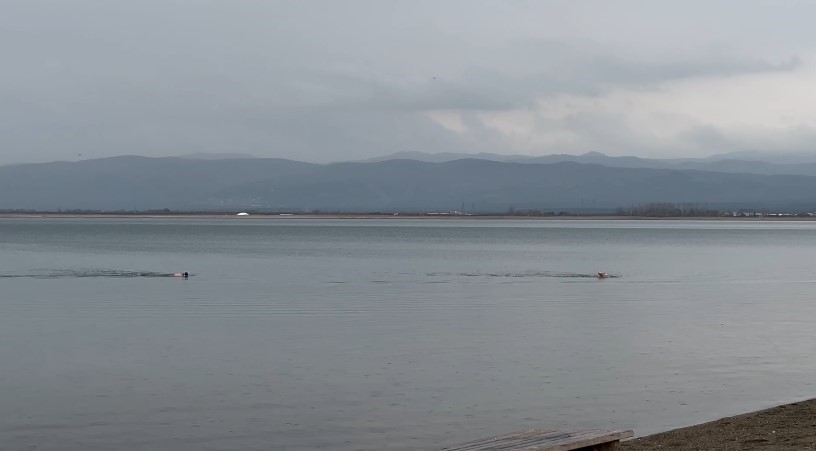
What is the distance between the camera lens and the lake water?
16156 mm

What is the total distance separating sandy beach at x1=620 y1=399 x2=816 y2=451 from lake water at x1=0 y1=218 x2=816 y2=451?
94 cm

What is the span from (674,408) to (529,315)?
47.9 ft

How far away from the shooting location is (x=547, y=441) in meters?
10.9

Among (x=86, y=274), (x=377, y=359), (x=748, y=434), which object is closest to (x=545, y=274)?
(x=86, y=274)

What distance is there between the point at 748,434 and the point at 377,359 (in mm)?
9568

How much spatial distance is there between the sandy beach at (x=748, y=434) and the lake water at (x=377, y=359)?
94cm

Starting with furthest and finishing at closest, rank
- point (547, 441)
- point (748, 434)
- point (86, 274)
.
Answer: point (86, 274) → point (748, 434) → point (547, 441)

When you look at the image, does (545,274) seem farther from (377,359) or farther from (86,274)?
(377,359)

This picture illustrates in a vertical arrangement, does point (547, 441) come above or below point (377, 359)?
above

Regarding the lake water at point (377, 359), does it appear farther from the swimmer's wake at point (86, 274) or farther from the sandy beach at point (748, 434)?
the swimmer's wake at point (86, 274)

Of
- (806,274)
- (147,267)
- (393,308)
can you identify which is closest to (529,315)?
(393,308)

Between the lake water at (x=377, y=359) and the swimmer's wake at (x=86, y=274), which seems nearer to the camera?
the lake water at (x=377, y=359)

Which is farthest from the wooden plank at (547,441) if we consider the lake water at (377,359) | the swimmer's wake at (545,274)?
the swimmer's wake at (545,274)

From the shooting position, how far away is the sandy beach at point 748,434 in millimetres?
13016
